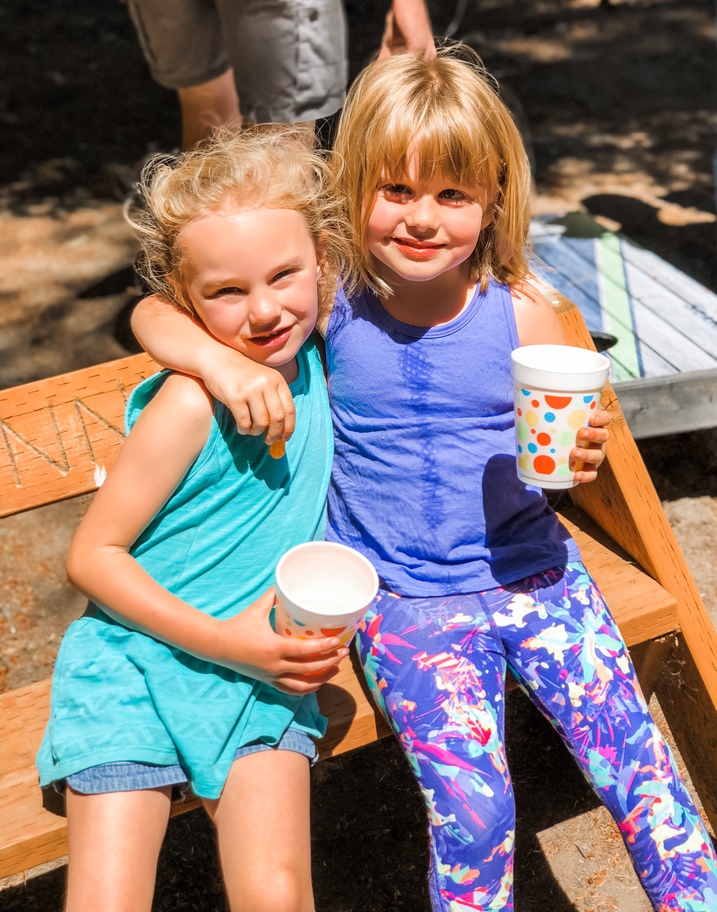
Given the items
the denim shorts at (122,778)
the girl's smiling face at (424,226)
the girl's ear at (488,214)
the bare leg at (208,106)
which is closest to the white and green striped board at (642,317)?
the girl's ear at (488,214)

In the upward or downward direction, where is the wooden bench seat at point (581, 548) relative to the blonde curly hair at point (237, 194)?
downward

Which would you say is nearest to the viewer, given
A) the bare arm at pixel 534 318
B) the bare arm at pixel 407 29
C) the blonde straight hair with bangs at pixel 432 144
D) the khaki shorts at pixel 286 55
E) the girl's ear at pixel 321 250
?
the blonde straight hair with bangs at pixel 432 144

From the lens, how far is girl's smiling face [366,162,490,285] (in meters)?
1.96

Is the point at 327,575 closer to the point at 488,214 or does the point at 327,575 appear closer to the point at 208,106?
the point at 488,214

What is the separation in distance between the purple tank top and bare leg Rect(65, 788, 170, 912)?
Result: 69cm

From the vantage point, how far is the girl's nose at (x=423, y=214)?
1938 mm

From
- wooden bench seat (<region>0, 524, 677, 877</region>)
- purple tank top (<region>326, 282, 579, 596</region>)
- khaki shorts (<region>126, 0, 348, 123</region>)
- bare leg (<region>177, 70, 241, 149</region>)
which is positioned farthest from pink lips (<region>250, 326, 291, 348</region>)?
bare leg (<region>177, 70, 241, 149</region>)

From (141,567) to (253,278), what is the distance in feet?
1.95

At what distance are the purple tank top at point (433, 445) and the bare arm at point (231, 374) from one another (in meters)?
0.32

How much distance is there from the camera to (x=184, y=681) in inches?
72.7

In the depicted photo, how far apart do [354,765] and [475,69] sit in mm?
1882

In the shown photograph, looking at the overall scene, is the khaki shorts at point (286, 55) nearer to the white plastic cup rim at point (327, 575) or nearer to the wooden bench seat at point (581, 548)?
the wooden bench seat at point (581, 548)

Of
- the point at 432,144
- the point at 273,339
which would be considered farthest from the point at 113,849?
the point at 432,144

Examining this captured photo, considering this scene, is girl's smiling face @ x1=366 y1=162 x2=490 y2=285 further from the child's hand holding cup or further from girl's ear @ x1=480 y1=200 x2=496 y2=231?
the child's hand holding cup
